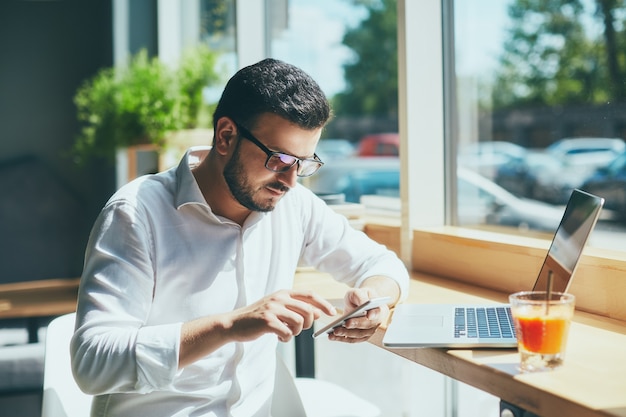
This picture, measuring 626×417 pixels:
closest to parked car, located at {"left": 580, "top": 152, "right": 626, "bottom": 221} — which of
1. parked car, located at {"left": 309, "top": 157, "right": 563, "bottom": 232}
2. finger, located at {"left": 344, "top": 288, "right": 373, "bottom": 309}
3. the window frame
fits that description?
parked car, located at {"left": 309, "top": 157, "right": 563, "bottom": 232}

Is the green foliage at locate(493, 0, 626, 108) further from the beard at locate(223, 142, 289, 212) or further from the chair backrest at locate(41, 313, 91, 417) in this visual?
the chair backrest at locate(41, 313, 91, 417)

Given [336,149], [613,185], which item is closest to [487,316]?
[613,185]

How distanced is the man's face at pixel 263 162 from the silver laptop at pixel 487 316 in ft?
1.16

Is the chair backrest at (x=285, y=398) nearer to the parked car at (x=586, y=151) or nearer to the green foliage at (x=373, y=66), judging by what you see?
the green foliage at (x=373, y=66)

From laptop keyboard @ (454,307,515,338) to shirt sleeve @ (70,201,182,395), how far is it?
52 centimetres

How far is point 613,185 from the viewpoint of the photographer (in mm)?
2939

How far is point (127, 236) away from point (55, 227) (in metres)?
2.99

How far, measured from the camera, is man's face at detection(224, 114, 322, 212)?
1325mm

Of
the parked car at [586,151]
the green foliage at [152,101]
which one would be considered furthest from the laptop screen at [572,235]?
the green foliage at [152,101]

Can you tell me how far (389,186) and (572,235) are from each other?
1329mm

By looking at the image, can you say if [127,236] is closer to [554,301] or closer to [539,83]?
[554,301]

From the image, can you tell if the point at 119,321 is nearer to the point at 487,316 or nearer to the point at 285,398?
the point at 285,398

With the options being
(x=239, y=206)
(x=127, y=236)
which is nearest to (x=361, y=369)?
(x=239, y=206)

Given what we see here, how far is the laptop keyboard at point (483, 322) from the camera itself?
1.20 metres
